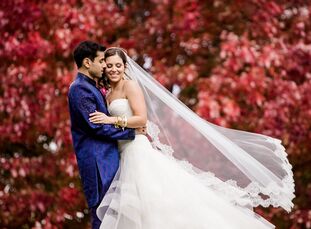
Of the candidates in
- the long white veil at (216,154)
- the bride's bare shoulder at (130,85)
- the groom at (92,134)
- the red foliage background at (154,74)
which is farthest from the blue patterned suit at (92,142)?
the red foliage background at (154,74)

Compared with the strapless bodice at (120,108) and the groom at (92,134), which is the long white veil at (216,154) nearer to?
the strapless bodice at (120,108)

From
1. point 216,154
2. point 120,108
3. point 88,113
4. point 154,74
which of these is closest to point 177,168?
point 216,154

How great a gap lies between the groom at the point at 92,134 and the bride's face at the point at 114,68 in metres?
0.05

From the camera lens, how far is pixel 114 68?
19.9 ft

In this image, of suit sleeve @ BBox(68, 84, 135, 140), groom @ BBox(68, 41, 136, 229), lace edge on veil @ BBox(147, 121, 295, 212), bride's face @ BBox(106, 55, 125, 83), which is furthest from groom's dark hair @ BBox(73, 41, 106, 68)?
lace edge on veil @ BBox(147, 121, 295, 212)

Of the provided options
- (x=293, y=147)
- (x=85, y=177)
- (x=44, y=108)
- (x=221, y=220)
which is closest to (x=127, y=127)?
(x=85, y=177)

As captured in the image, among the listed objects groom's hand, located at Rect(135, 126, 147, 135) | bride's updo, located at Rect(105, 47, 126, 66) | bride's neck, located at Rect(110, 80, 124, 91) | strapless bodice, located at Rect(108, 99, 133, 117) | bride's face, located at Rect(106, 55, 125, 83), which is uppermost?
bride's updo, located at Rect(105, 47, 126, 66)

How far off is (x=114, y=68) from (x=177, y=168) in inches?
35.5

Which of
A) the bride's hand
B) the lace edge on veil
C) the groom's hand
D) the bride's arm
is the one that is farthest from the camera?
the lace edge on veil

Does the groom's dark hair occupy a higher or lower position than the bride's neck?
higher

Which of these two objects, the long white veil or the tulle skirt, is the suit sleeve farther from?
the long white veil

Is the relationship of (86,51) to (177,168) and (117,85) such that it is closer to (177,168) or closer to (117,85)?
(117,85)

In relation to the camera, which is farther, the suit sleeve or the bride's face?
the bride's face

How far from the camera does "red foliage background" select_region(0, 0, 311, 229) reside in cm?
891
